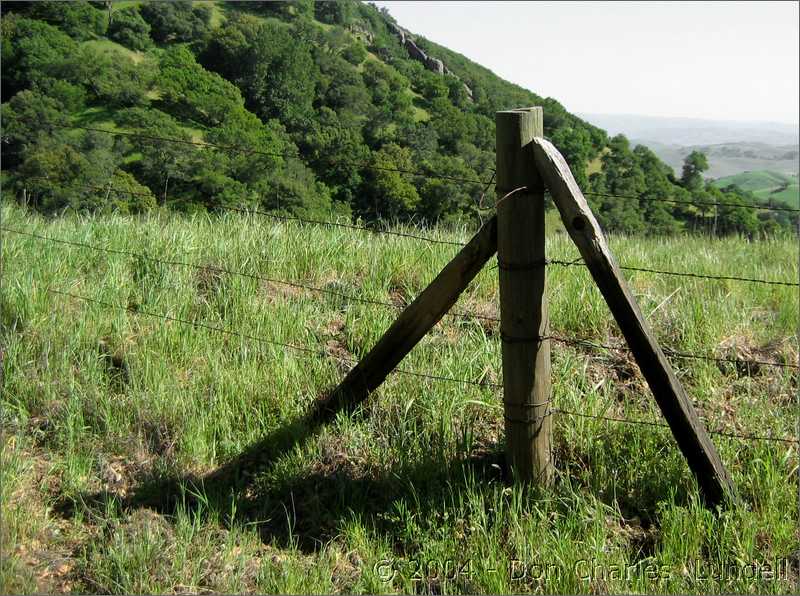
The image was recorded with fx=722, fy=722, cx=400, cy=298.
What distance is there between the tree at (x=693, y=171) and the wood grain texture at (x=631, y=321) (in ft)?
149

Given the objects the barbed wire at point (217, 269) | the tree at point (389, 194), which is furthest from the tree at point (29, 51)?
the barbed wire at point (217, 269)

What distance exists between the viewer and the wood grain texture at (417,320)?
3018 mm

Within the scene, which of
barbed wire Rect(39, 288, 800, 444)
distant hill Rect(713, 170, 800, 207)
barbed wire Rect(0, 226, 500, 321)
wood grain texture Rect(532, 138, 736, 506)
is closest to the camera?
wood grain texture Rect(532, 138, 736, 506)

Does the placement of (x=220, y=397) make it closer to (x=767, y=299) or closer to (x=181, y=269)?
(x=181, y=269)

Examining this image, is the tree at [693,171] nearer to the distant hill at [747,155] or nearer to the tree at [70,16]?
the distant hill at [747,155]

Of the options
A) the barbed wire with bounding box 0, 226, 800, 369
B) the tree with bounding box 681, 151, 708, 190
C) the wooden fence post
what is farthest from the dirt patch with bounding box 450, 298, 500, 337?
the tree with bounding box 681, 151, 708, 190

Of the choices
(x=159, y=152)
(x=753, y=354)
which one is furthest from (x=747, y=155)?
(x=753, y=354)

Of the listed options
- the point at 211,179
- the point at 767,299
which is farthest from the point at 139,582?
the point at 211,179

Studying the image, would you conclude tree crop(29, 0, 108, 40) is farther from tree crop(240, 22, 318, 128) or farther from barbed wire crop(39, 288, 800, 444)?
barbed wire crop(39, 288, 800, 444)

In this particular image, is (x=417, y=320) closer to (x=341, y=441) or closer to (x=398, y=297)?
(x=341, y=441)

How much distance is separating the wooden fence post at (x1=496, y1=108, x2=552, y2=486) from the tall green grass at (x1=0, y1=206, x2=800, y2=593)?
0.34 metres

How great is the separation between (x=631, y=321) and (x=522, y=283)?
446 mm

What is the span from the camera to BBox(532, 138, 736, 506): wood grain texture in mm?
2766

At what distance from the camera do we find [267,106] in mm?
60156
